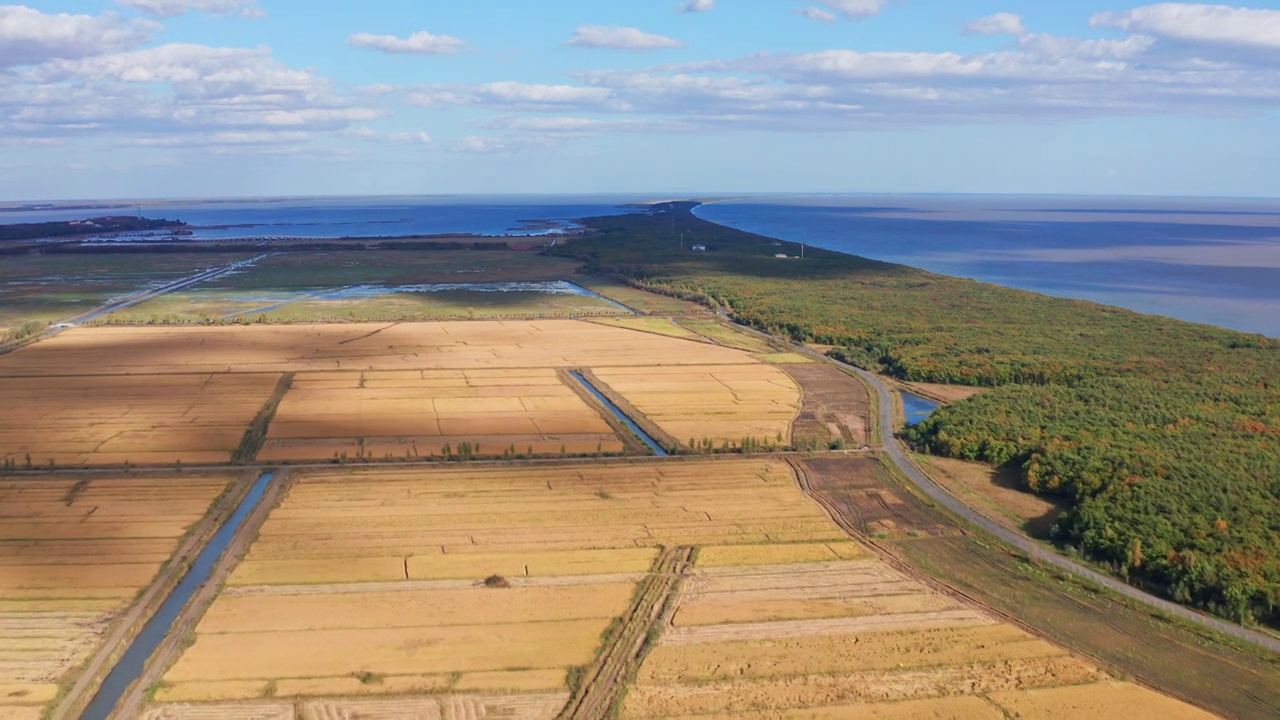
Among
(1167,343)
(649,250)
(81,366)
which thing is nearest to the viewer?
(81,366)

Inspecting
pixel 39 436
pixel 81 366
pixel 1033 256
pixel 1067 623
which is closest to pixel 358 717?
pixel 1067 623

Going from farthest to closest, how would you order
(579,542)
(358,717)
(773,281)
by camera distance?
(773,281)
(579,542)
(358,717)

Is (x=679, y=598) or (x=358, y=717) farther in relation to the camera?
(x=679, y=598)

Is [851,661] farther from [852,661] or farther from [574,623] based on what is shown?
[574,623]

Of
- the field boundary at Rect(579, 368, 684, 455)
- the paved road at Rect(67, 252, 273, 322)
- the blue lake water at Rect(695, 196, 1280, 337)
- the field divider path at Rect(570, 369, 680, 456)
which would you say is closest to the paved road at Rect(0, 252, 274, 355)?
the paved road at Rect(67, 252, 273, 322)

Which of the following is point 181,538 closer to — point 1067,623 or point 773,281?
point 1067,623
